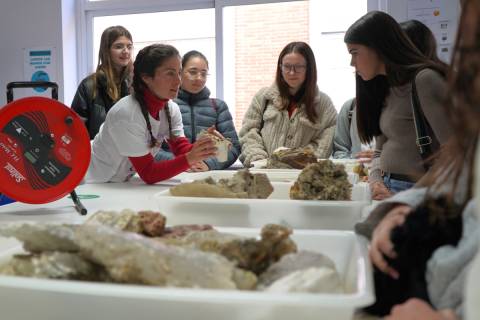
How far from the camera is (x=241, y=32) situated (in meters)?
4.15

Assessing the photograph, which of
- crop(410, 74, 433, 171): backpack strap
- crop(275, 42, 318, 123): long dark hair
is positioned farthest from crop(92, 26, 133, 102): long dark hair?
crop(410, 74, 433, 171): backpack strap

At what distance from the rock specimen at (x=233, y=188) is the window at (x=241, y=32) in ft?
9.31

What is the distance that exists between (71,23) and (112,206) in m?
3.48

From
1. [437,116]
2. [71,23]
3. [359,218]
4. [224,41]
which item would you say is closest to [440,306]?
[359,218]

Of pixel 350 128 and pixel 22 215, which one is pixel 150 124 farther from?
pixel 350 128

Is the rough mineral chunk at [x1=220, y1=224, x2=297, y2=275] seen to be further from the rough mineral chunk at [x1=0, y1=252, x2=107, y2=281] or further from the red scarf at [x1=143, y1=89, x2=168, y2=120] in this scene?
the red scarf at [x1=143, y1=89, x2=168, y2=120]

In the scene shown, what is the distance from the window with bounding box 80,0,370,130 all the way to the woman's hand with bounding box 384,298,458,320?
11.5 ft

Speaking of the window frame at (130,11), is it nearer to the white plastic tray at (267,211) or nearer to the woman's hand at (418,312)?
the white plastic tray at (267,211)

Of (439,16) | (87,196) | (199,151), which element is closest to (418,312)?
(87,196)

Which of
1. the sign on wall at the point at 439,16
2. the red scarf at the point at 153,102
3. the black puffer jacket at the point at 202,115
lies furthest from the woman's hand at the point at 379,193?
the sign on wall at the point at 439,16

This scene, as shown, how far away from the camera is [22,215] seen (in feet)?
3.77

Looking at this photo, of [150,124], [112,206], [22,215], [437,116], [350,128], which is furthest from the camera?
[350,128]

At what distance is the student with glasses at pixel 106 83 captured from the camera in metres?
3.04

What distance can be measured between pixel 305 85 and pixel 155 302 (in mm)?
2675
